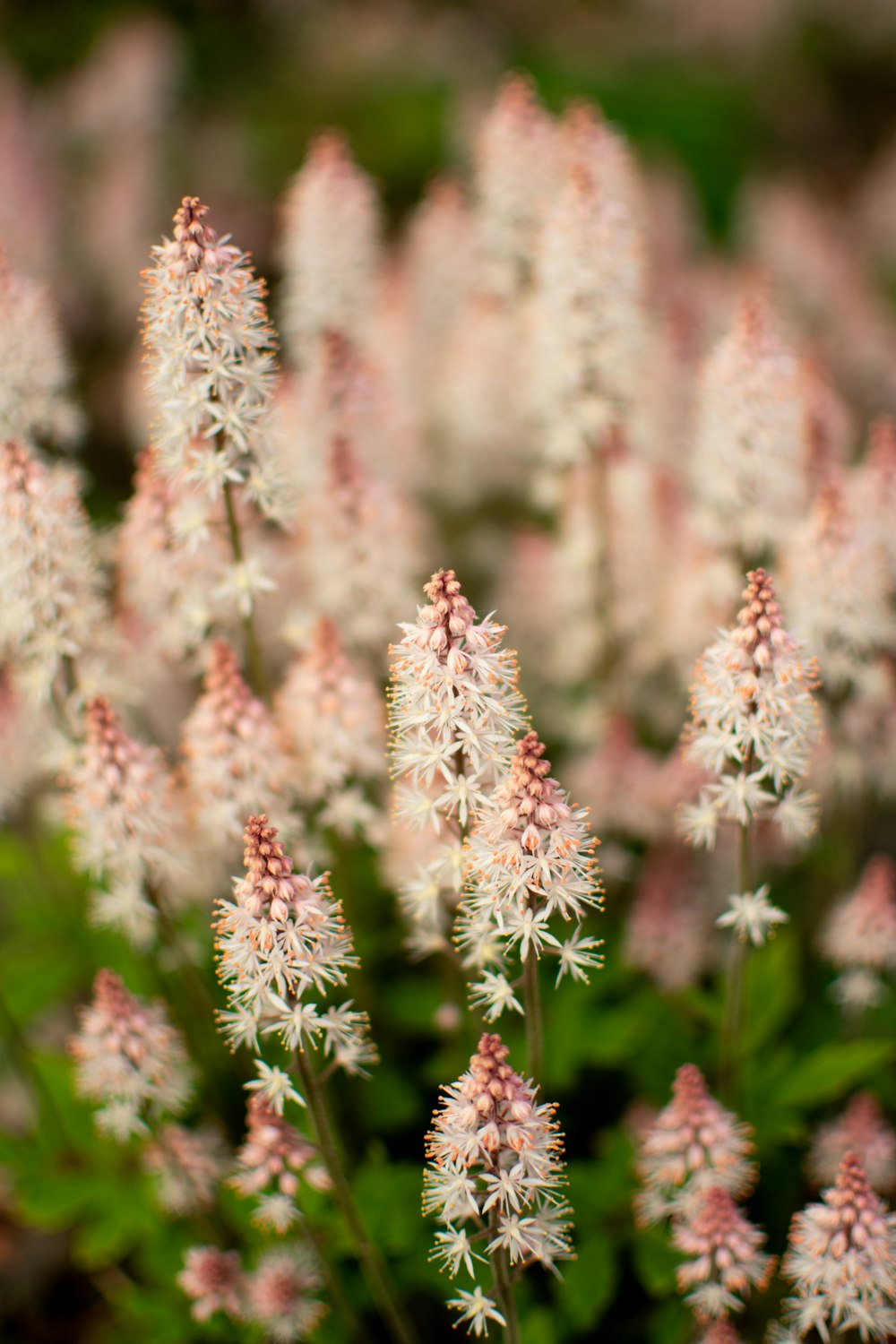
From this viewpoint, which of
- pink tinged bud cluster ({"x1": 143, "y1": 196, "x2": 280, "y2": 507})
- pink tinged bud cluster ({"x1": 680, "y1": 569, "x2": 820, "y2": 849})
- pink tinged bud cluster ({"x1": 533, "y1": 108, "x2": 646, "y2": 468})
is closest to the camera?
pink tinged bud cluster ({"x1": 680, "y1": 569, "x2": 820, "y2": 849})

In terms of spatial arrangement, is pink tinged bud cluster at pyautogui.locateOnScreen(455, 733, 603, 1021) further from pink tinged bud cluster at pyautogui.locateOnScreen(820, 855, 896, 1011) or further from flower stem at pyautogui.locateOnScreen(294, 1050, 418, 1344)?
pink tinged bud cluster at pyautogui.locateOnScreen(820, 855, 896, 1011)

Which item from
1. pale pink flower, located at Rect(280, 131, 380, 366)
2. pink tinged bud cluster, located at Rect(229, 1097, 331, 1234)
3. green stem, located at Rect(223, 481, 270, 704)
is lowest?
pink tinged bud cluster, located at Rect(229, 1097, 331, 1234)

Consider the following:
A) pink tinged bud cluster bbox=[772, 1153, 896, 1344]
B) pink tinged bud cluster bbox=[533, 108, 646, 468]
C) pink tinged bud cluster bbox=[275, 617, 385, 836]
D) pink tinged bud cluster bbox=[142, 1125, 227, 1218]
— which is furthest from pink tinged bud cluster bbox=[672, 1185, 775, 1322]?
pink tinged bud cluster bbox=[533, 108, 646, 468]

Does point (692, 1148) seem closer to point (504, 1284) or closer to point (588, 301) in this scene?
point (504, 1284)

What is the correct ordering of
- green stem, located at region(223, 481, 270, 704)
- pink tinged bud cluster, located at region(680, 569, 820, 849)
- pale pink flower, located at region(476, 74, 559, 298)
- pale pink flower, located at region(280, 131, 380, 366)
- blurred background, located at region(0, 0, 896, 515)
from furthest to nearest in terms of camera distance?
blurred background, located at region(0, 0, 896, 515) < pale pink flower, located at region(476, 74, 559, 298) < pale pink flower, located at region(280, 131, 380, 366) < green stem, located at region(223, 481, 270, 704) < pink tinged bud cluster, located at region(680, 569, 820, 849)

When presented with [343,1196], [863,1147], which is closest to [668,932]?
[863,1147]

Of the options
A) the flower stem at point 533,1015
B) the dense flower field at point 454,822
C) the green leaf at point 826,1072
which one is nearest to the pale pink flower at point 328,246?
the dense flower field at point 454,822

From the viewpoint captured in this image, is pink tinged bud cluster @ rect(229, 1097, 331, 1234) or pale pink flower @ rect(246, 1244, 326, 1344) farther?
pale pink flower @ rect(246, 1244, 326, 1344)
